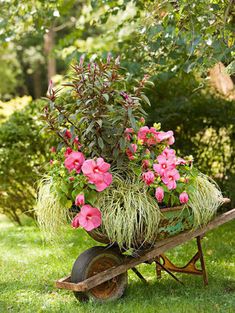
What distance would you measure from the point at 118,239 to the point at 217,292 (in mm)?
860

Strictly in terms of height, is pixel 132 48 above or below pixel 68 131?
above

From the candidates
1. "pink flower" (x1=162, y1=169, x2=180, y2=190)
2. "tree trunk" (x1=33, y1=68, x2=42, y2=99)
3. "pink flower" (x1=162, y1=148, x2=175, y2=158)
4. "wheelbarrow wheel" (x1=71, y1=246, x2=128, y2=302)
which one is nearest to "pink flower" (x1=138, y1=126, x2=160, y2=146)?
"pink flower" (x1=162, y1=148, x2=175, y2=158)

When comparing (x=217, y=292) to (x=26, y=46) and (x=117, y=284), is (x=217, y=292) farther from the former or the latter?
(x=26, y=46)

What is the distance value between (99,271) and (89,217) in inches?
17.1

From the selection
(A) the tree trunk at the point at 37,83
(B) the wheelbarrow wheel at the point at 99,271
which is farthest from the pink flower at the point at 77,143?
(A) the tree trunk at the point at 37,83

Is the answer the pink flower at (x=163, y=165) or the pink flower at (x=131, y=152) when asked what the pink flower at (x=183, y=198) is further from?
the pink flower at (x=131, y=152)

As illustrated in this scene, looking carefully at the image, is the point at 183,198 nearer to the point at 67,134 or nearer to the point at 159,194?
the point at 159,194

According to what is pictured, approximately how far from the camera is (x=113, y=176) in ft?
12.1

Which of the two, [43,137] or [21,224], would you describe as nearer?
[43,137]

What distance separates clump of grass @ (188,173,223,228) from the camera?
3.74m

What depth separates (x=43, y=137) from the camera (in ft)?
22.6

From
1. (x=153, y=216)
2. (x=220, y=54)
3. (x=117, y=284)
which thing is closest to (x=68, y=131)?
(x=153, y=216)

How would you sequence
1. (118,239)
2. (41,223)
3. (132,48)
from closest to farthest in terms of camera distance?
(118,239) → (41,223) → (132,48)

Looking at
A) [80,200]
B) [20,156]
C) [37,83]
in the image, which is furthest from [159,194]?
[37,83]
